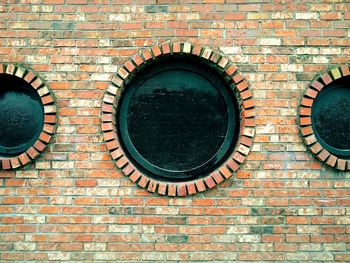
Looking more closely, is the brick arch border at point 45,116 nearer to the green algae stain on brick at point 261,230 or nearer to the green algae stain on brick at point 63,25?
the green algae stain on brick at point 63,25

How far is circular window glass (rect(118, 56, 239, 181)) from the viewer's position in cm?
301

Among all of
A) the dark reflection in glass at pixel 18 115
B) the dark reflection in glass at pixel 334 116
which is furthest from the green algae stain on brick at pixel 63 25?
the dark reflection in glass at pixel 334 116

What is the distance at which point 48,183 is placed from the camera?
2887mm

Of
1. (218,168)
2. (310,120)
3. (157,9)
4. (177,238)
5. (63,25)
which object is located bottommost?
(177,238)

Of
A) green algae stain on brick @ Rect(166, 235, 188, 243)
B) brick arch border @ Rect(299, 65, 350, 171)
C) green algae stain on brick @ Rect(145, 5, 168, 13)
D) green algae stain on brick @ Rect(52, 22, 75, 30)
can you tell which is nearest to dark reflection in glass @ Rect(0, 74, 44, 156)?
green algae stain on brick @ Rect(52, 22, 75, 30)

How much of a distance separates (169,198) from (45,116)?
125 centimetres

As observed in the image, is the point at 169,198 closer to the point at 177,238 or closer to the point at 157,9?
the point at 177,238

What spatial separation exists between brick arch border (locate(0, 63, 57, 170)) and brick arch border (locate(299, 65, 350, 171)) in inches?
82.4

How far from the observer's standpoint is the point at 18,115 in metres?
3.02

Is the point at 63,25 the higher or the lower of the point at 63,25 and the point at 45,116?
the higher

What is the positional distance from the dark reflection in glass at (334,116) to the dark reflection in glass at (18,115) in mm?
2433

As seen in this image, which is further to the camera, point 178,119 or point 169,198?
point 178,119

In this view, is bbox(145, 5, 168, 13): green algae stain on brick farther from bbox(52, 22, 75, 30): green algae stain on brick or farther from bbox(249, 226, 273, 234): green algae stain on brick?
bbox(249, 226, 273, 234): green algae stain on brick

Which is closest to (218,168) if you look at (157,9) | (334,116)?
(334,116)
